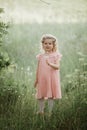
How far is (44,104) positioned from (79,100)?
385mm

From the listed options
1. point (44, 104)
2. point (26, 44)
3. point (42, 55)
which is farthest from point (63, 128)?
point (26, 44)

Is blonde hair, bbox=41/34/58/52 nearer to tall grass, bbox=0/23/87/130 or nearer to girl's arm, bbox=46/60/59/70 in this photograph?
girl's arm, bbox=46/60/59/70

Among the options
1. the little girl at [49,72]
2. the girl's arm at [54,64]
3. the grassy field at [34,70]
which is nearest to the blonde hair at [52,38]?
the little girl at [49,72]

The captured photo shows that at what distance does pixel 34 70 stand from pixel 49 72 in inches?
15.7

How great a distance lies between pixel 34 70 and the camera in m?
5.48

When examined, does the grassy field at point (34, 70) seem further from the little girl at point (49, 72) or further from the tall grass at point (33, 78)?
the little girl at point (49, 72)

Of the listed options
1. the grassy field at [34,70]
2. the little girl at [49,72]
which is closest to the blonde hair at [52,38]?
the little girl at [49,72]

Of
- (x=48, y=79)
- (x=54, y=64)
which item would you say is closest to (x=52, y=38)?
(x=54, y=64)

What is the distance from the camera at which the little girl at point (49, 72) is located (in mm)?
5098

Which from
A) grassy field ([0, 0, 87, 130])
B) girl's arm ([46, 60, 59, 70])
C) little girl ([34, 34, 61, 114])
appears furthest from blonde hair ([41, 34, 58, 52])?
grassy field ([0, 0, 87, 130])

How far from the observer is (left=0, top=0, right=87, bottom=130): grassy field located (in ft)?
16.9

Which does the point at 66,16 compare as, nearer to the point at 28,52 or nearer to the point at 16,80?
the point at 28,52

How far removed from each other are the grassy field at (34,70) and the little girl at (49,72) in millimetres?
169

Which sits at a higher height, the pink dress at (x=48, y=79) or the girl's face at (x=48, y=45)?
the girl's face at (x=48, y=45)
